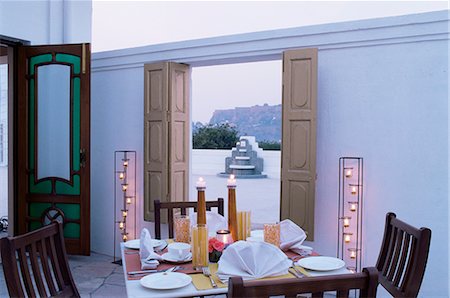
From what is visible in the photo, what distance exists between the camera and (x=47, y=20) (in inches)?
175

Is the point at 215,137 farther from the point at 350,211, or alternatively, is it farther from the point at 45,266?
the point at 45,266

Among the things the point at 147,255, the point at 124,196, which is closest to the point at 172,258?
the point at 147,255

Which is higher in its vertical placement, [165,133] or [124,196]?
[165,133]

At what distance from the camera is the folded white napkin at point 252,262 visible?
173 centimetres

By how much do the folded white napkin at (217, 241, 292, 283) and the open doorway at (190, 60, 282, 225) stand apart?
2.68 meters

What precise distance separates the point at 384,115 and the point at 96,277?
8.80 ft

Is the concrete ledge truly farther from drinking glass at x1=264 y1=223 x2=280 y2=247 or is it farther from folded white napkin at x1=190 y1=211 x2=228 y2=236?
drinking glass at x1=264 y1=223 x2=280 y2=247

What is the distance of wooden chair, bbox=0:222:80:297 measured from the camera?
1.55 metres

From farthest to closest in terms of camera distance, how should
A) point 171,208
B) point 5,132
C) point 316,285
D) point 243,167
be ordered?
point 243,167 → point 5,132 → point 171,208 → point 316,285

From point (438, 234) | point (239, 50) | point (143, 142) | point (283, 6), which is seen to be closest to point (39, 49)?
point (143, 142)

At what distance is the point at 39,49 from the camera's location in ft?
14.0

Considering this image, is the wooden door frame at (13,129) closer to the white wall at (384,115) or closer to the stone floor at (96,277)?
the stone floor at (96,277)

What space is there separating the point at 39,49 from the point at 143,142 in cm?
133

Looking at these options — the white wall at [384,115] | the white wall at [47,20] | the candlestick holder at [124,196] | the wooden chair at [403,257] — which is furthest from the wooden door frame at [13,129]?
the wooden chair at [403,257]
